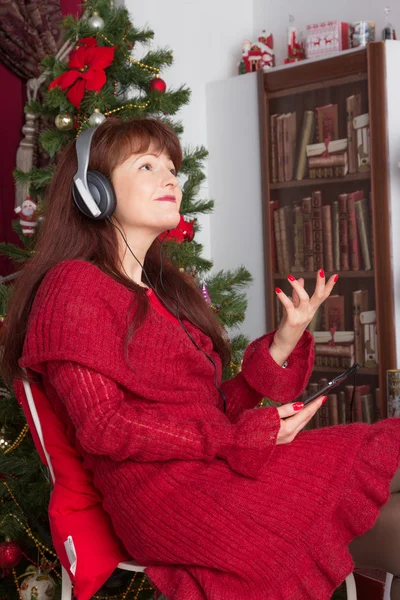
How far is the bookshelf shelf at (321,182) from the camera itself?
300cm

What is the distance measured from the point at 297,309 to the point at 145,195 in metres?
0.37

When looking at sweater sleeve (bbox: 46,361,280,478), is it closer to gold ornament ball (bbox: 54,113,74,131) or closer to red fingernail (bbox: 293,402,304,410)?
red fingernail (bbox: 293,402,304,410)

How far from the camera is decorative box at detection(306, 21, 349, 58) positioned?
124 inches

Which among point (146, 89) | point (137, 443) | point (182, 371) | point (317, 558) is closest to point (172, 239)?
point (146, 89)

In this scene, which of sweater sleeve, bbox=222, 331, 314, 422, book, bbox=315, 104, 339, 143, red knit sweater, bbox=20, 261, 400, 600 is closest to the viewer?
red knit sweater, bbox=20, 261, 400, 600

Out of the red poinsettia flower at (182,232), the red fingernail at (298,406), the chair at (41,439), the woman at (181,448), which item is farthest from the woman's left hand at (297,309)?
the red poinsettia flower at (182,232)

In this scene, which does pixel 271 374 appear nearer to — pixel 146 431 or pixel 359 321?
pixel 146 431

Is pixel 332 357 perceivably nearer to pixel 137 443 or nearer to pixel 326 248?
pixel 326 248

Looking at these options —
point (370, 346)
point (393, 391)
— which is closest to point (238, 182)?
point (370, 346)

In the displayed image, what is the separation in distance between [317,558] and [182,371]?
1.36 feet

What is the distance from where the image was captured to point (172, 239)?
7.41 feet

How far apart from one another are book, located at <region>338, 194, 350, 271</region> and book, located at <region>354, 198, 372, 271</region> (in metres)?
0.06

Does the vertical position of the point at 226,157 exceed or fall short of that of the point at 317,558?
it exceeds it

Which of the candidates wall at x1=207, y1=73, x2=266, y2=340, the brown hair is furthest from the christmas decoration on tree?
the brown hair
